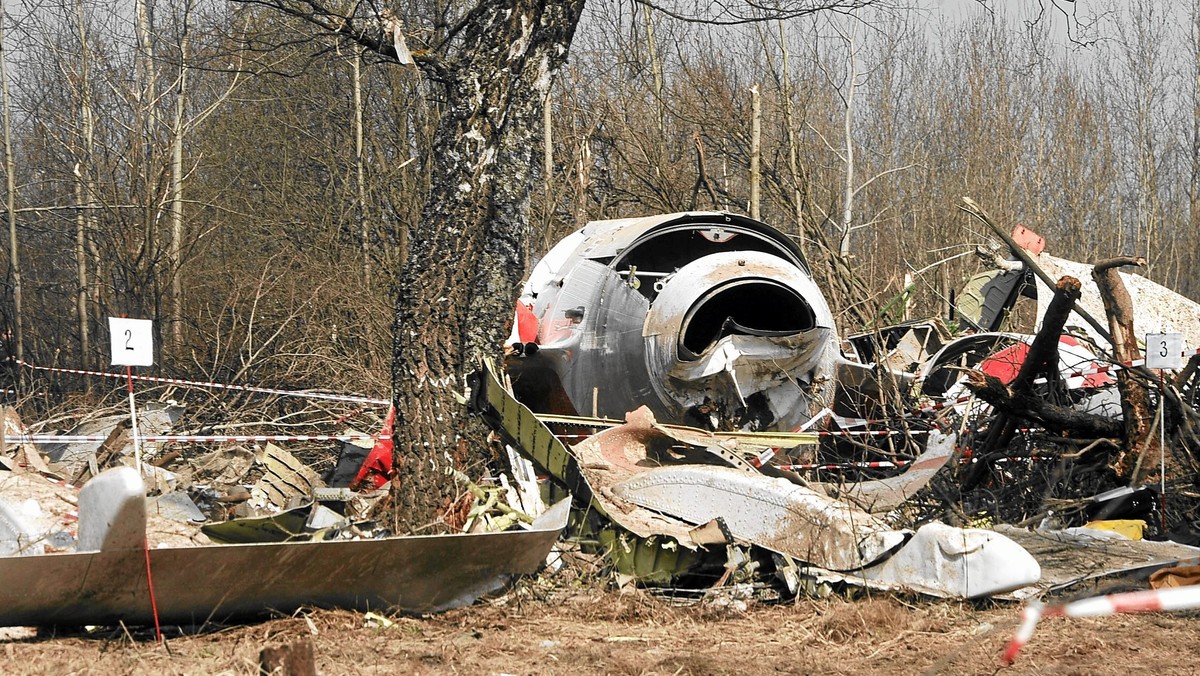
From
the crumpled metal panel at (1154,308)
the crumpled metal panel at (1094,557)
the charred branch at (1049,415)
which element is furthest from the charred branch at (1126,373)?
the crumpled metal panel at (1154,308)

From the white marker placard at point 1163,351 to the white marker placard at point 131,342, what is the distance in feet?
18.1

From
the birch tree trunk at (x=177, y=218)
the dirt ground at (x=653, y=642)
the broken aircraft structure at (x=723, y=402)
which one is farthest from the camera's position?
the birch tree trunk at (x=177, y=218)

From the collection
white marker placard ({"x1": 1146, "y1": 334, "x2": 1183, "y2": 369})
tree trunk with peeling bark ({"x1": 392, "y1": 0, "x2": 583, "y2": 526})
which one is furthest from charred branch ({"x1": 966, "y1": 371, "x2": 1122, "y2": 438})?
tree trunk with peeling bark ({"x1": 392, "y1": 0, "x2": 583, "y2": 526})

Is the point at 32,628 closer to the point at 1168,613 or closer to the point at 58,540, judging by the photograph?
the point at 58,540

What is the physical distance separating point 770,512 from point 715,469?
0.49 meters

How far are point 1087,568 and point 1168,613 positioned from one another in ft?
1.20

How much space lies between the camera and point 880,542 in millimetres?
5070

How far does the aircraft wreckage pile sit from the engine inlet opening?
0.02 m

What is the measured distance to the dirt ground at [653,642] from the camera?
3980mm

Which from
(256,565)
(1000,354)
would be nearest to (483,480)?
(256,565)

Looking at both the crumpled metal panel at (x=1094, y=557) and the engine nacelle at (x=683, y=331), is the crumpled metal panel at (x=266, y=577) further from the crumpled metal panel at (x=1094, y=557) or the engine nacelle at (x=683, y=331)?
→ the engine nacelle at (x=683, y=331)

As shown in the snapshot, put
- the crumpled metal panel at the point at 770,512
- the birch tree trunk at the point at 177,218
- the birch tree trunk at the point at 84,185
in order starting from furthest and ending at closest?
the birch tree trunk at the point at 84,185 → the birch tree trunk at the point at 177,218 → the crumpled metal panel at the point at 770,512

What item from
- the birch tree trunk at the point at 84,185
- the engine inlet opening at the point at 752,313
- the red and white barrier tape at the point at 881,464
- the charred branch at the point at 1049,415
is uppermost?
the birch tree trunk at the point at 84,185

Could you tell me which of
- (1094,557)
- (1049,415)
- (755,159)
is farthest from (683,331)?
(755,159)
